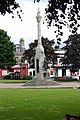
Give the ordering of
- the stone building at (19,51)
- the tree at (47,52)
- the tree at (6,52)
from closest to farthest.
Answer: the tree at (6,52) → the tree at (47,52) → the stone building at (19,51)

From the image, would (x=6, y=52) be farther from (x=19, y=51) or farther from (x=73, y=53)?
(x=19, y=51)

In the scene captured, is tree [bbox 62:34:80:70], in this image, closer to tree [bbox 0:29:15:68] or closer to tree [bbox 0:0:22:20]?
tree [bbox 0:29:15:68]

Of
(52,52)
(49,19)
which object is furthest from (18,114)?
(52,52)

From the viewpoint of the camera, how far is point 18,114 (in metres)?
18.6

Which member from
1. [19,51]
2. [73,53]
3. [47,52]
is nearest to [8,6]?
[73,53]

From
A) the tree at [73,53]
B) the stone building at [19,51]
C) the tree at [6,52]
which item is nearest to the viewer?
the tree at [73,53]

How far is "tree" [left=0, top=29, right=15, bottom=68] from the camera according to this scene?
3748 inches

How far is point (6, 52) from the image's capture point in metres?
96.9

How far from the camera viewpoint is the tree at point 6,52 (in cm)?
9519

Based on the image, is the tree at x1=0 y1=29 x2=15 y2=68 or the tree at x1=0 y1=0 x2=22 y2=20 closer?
the tree at x1=0 y1=0 x2=22 y2=20

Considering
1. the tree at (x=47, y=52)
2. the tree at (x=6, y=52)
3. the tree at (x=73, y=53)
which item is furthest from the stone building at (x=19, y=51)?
the tree at (x=73, y=53)

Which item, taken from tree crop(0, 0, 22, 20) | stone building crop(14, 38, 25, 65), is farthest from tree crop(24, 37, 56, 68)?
tree crop(0, 0, 22, 20)

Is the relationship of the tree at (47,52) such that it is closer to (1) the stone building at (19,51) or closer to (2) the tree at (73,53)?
(2) the tree at (73,53)

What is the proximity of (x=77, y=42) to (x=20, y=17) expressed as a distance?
81746 mm
